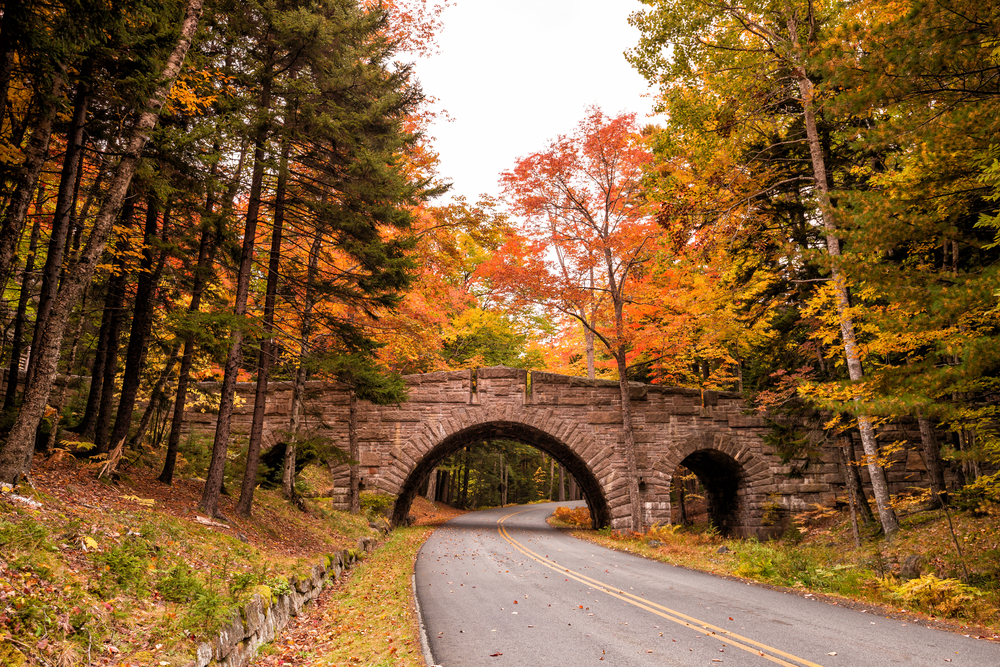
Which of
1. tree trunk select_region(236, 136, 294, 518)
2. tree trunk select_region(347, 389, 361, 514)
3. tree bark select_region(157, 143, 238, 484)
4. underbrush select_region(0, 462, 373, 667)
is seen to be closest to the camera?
underbrush select_region(0, 462, 373, 667)

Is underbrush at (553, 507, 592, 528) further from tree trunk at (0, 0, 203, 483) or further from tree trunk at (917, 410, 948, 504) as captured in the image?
tree trunk at (0, 0, 203, 483)

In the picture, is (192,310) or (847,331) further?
(847,331)

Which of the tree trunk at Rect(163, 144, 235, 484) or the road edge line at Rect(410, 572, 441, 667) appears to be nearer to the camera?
the road edge line at Rect(410, 572, 441, 667)

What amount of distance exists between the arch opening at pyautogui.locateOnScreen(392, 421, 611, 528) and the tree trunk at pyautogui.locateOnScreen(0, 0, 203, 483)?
13130 mm

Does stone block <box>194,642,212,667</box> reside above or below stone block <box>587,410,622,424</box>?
below

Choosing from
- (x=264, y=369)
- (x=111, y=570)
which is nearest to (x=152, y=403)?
(x=264, y=369)

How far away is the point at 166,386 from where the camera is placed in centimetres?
1133

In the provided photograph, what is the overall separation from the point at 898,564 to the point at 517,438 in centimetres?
1396

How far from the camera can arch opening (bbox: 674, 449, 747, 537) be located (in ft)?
62.4

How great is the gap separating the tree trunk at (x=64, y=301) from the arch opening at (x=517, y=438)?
517 inches

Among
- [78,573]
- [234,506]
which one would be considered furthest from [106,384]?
[78,573]

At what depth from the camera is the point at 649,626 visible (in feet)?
20.1

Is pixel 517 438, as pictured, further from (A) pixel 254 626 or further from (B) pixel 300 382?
(A) pixel 254 626

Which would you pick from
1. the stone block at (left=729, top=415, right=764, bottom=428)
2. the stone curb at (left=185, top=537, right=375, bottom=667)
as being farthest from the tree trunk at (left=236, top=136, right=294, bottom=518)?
the stone block at (left=729, top=415, right=764, bottom=428)
